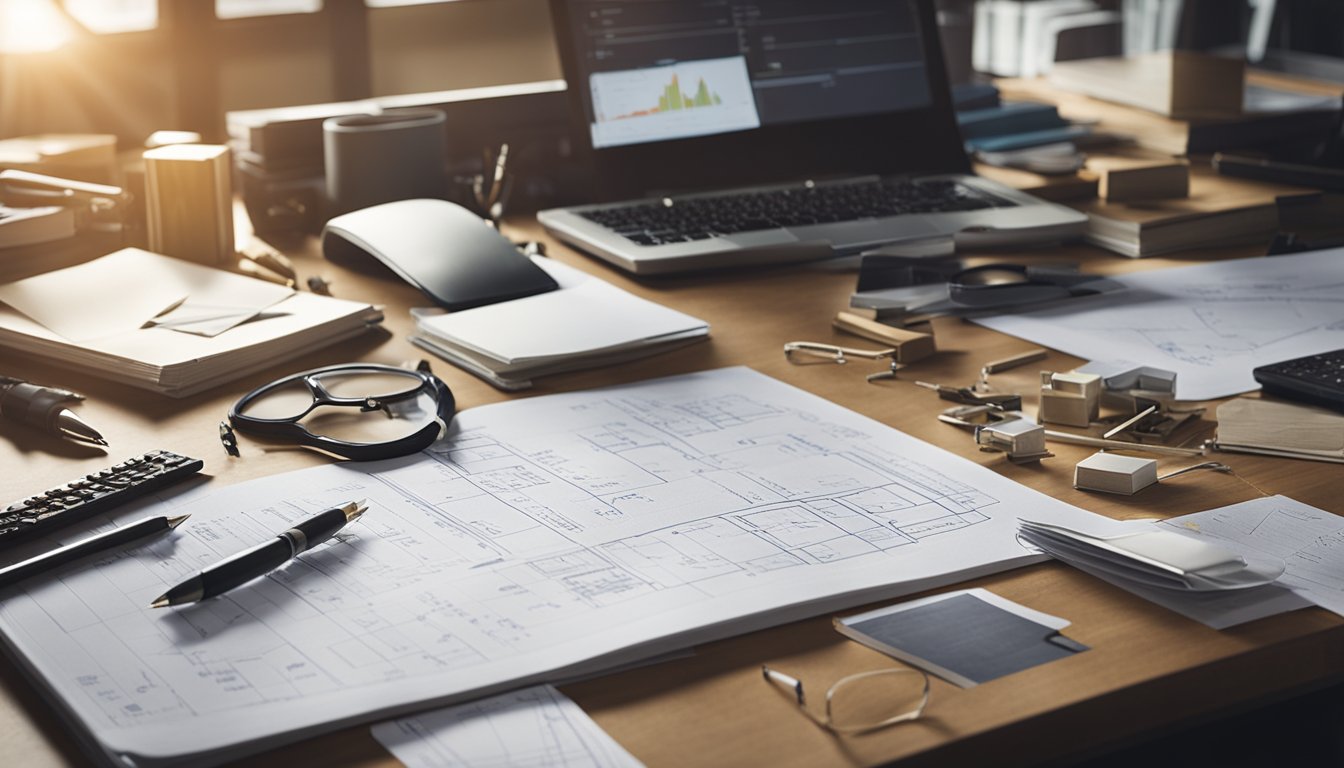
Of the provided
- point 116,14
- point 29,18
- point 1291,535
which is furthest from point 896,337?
point 116,14

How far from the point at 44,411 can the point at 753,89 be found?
0.96 m

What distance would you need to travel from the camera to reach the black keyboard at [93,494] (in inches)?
31.2

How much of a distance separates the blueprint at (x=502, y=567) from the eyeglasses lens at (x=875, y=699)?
0.24 feet

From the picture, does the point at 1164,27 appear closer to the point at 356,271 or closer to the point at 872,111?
the point at 872,111

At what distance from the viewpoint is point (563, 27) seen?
155 centimetres

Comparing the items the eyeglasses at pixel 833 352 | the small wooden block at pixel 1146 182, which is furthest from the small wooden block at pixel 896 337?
the small wooden block at pixel 1146 182

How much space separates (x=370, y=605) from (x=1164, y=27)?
4.62 metres

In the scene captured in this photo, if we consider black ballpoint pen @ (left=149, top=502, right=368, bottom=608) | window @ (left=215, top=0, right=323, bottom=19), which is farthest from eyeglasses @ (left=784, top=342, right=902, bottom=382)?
window @ (left=215, top=0, right=323, bottom=19)

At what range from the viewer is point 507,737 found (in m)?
0.59

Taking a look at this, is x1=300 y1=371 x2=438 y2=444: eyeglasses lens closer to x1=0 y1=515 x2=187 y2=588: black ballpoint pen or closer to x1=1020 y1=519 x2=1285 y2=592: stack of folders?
x1=0 y1=515 x2=187 y2=588: black ballpoint pen

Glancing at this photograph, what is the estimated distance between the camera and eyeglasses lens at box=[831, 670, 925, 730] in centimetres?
61

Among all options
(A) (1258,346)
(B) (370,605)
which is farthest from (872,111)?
(B) (370,605)

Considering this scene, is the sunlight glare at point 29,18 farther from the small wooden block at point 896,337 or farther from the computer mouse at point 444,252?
the small wooden block at point 896,337

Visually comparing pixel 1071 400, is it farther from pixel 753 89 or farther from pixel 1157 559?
pixel 753 89
